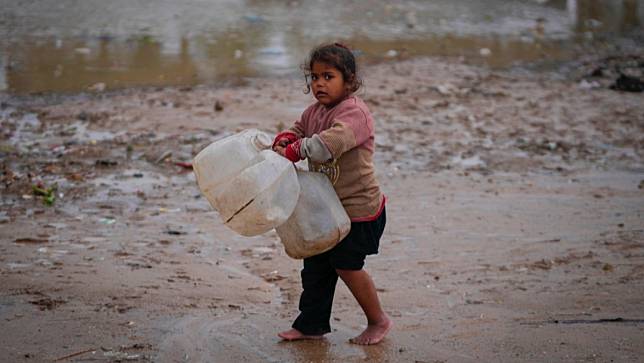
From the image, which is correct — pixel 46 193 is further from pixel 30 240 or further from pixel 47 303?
pixel 47 303

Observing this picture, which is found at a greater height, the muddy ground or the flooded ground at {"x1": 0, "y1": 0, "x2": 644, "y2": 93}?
the muddy ground

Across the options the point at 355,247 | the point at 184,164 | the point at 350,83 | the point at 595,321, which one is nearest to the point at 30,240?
the point at 184,164

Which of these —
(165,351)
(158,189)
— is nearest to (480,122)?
(158,189)

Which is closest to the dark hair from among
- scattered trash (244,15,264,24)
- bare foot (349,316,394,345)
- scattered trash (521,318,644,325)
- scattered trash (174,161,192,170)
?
bare foot (349,316,394,345)

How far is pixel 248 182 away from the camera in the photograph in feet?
10.4

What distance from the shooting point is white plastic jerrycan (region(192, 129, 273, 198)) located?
3.22 m

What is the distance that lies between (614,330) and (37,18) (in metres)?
9.94

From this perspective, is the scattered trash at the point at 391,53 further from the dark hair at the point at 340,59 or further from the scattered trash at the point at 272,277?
the dark hair at the point at 340,59

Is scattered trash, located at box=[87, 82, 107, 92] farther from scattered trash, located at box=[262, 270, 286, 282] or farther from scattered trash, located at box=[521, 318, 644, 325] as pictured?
scattered trash, located at box=[521, 318, 644, 325]

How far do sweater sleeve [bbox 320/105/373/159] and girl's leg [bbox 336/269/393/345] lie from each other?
1.69 feet

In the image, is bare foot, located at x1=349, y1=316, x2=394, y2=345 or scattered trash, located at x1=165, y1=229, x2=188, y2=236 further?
scattered trash, located at x1=165, y1=229, x2=188, y2=236

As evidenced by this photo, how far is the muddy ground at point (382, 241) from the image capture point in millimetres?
3650

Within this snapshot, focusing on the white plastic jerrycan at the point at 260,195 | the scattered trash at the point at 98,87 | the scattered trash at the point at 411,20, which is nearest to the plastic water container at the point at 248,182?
the white plastic jerrycan at the point at 260,195

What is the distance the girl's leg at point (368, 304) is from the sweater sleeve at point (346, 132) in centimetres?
52
